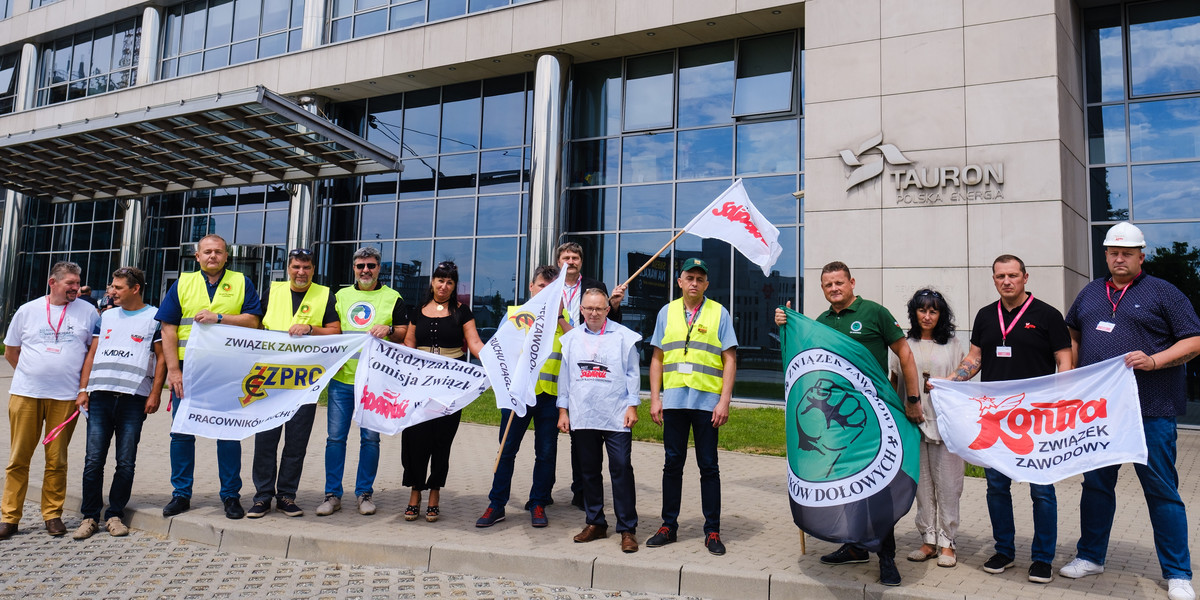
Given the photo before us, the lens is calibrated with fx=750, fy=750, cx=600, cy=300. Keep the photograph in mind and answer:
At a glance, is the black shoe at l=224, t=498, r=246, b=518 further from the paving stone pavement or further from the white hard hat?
the white hard hat

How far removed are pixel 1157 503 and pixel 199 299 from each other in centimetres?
694

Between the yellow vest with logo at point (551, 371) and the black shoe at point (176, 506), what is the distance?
301 cm

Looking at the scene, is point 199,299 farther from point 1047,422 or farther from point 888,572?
point 1047,422

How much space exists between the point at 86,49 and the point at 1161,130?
30855 millimetres

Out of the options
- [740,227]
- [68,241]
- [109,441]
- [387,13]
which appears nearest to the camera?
[109,441]

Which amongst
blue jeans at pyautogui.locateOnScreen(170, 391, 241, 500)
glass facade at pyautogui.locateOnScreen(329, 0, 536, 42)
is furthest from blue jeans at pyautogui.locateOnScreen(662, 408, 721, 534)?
glass facade at pyautogui.locateOnScreen(329, 0, 536, 42)

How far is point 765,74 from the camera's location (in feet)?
52.0

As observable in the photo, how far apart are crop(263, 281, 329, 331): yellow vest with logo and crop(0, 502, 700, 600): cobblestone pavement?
1.82 meters

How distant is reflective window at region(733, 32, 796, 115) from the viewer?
15.6 m

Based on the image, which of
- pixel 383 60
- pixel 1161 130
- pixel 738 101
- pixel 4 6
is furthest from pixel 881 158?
pixel 4 6

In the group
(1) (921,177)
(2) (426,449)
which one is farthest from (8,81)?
(1) (921,177)

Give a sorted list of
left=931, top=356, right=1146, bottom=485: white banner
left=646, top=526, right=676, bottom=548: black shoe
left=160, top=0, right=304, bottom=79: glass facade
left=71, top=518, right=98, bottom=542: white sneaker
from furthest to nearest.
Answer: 1. left=160, top=0, right=304, bottom=79: glass facade
2. left=71, top=518, right=98, bottom=542: white sneaker
3. left=646, top=526, right=676, bottom=548: black shoe
4. left=931, top=356, right=1146, bottom=485: white banner

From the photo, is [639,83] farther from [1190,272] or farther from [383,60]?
[1190,272]

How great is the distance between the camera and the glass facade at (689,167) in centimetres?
1555
